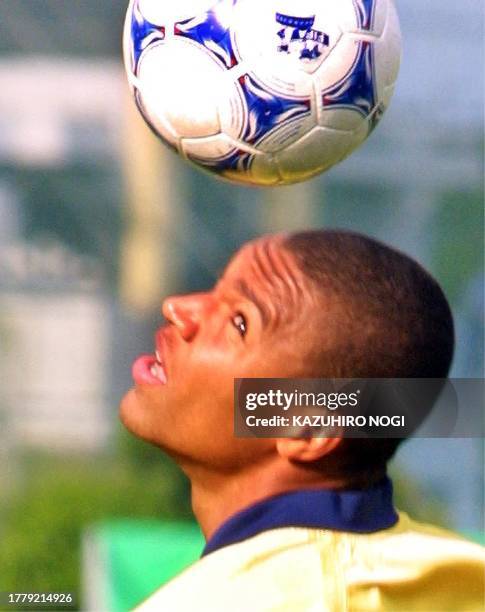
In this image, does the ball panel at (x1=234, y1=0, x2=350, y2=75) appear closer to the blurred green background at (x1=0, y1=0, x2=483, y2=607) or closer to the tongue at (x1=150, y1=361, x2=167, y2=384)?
the tongue at (x1=150, y1=361, x2=167, y2=384)

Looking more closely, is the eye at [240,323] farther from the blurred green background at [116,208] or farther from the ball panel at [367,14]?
the blurred green background at [116,208]

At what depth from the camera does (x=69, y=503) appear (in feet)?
17.5

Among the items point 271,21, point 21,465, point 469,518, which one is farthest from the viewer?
point 21,465

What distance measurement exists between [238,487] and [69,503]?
345 centimetres

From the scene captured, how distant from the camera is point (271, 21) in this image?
2258 millimetres

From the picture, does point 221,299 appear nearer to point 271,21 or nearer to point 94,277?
point 271,21

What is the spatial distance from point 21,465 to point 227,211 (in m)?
1.47

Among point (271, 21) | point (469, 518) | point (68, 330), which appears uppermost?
point (271, 21)

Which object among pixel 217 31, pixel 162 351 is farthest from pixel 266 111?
pixel 162 351

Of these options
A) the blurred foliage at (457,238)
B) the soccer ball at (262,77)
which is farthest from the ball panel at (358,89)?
the blurred foliage at (457,238)

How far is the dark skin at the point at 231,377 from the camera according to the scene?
76.4 inches

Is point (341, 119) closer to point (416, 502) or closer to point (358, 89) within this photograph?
→ point (358, 89)

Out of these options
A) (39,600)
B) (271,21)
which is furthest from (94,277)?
(271,21)

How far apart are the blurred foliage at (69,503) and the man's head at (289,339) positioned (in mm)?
2898
